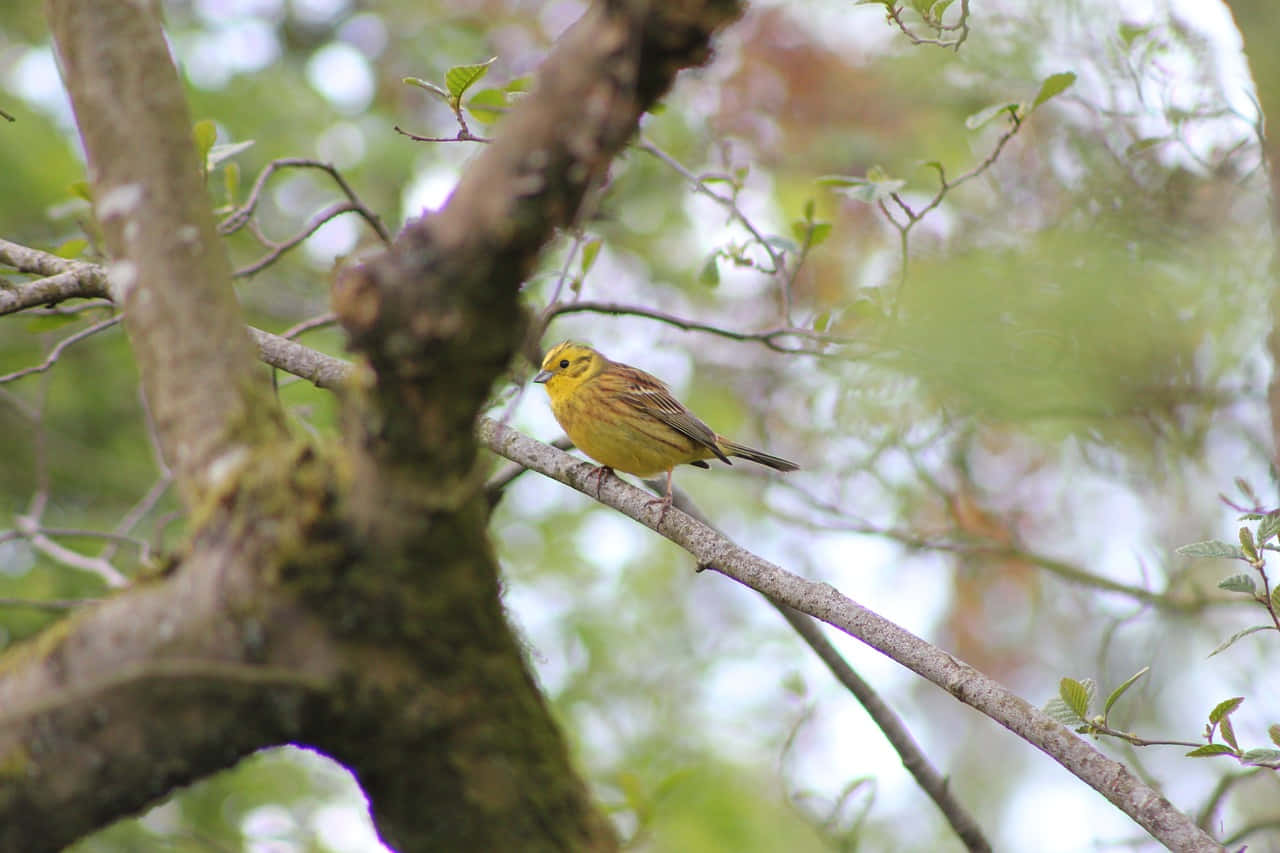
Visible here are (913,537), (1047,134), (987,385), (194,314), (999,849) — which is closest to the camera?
(194,314)

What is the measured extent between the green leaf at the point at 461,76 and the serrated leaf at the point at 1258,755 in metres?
2.67

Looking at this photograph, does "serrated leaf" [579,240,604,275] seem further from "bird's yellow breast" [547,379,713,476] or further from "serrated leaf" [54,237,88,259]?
"serrated leaf" [54,237,88,259]

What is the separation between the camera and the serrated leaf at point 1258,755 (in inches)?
97.4

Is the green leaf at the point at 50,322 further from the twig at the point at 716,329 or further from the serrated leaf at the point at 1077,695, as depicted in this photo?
the serrated leaf at the point at 1077,695

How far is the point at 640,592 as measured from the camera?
877 cm

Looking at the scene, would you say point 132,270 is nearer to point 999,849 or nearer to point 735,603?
point 735,603

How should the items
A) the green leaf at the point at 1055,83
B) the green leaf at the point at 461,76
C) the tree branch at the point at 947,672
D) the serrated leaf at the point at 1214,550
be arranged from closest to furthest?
the tree branch at the point at 947,672, the serrated leaf at the point at 1214,550, the green leaf at the point at 461,76, the green leaf at the point at 1055,83

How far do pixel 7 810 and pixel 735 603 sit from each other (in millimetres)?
10345

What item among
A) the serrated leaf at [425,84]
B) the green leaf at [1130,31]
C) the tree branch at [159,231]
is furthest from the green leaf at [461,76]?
the green leaf at [1130,31]

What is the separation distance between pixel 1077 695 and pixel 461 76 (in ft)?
8.01

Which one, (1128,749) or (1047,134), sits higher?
(1047,134)

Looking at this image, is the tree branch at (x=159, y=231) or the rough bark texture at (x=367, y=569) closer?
the rough bark texture at (x=367, y=569)

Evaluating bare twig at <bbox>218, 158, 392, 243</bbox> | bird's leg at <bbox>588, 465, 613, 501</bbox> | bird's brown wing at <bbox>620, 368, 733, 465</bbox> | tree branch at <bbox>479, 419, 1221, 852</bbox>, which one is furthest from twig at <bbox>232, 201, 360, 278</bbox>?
bird's brown wing at <bbox>620, 368, 733, 465</bbox>

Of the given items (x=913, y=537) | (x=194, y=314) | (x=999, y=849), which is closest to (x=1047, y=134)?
(x=913, y=537)
